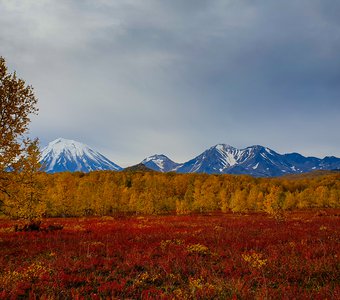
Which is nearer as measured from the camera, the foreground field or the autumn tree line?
the foreground field

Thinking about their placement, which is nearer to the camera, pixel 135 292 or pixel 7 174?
pixel 135 292

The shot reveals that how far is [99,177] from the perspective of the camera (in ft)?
464

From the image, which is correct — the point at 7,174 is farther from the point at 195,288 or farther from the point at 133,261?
the point at 195,288

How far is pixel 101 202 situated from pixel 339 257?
183ft

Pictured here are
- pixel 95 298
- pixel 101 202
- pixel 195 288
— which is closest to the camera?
pixel 95 298

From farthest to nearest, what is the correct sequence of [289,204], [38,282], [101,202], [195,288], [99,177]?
[99,177], [289,204], [101,202], [38,282], [195,288]

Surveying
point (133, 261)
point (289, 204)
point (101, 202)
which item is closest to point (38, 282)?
point (133, 261)

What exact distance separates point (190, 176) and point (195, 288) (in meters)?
138

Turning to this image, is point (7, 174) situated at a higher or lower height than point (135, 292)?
higher

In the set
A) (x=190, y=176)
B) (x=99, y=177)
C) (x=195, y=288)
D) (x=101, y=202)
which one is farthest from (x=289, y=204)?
(x=99, y=177)

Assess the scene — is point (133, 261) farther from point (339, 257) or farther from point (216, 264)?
point (339, 257)

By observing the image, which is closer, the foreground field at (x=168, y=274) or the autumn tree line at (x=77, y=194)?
the foreground field at (x=168, y=274)

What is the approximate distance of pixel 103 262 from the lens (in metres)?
11.2

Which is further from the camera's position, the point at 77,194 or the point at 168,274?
the point at 77,194
